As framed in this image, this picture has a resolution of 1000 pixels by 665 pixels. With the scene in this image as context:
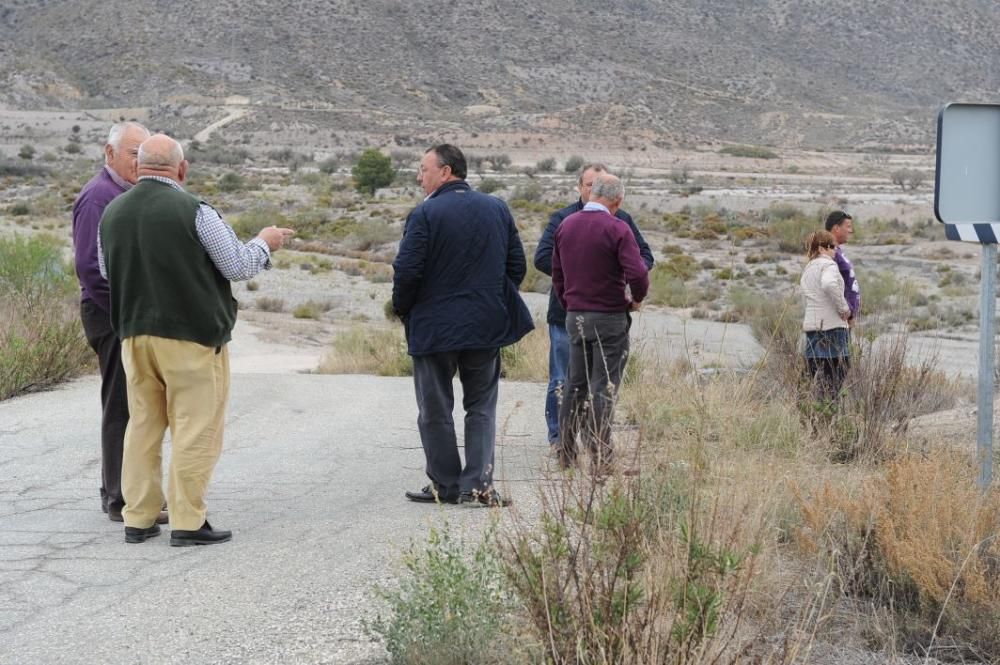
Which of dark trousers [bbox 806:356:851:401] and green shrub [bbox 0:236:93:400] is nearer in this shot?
dark trousers [bbox 806:356:851:401]

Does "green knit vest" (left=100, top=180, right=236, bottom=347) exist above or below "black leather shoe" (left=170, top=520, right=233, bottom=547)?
above

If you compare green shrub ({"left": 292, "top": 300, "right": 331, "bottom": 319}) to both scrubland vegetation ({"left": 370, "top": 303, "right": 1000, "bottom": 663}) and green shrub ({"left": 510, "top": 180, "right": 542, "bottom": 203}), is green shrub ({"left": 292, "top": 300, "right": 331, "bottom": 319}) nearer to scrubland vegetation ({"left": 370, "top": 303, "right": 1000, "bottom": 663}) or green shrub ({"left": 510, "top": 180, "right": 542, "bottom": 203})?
scrubland vegetation ({"left": 370, "top": 303, "right": 1000, "bottom": 663})

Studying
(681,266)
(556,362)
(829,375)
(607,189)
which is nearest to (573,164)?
(681,266)

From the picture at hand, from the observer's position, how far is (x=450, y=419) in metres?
7.41

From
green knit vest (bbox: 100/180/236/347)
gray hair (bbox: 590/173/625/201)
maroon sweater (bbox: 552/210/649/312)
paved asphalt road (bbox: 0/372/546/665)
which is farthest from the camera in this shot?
gray hair (bbox: 590/173/625/201)

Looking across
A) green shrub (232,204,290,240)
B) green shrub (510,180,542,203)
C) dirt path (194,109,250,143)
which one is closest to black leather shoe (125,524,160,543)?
green shrub (232,204,290,240)

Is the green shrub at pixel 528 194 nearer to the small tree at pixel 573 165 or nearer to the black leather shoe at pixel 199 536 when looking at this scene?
the small tree at pixel 573 165

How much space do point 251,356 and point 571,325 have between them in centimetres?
1150

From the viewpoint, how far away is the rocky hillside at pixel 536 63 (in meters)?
91.4

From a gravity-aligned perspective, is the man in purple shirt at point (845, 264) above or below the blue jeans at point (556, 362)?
above

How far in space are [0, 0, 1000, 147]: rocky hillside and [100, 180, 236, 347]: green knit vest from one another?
83.0m

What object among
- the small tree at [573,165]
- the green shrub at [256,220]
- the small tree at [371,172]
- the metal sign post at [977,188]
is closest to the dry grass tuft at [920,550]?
the metal sign post at [977,188]

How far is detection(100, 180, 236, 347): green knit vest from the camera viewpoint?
6.21m

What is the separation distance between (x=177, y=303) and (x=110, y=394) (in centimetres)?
114
